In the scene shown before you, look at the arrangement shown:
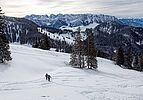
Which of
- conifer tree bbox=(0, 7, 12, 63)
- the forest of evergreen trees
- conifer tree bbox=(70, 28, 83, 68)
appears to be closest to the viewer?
conifer tree bbox=(0, 7, 12, 63)

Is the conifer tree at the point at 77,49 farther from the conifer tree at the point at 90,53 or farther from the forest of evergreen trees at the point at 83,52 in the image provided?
the conifer tree at the point at 90,53

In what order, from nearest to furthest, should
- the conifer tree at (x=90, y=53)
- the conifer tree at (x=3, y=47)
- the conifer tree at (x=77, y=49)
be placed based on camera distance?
the conifer tree at (x=3, y=47), the conifer tree at (x=77, y=49), the conifer tree at (x=90, y=53)

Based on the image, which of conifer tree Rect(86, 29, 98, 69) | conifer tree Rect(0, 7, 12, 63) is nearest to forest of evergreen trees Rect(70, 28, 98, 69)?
conifer tree Rect(86, 29, 98, 69)

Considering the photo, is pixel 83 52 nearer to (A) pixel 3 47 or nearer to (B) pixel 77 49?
(B) pixel 77 49

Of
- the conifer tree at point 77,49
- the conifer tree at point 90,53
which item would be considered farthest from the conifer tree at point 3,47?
the conifer tree at point 90,53

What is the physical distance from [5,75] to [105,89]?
52.3ft

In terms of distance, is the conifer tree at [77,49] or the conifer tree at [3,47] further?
the conifer tree at [77,49]

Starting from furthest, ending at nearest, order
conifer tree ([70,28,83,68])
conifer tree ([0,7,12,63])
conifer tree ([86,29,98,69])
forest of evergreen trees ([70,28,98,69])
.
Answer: conifer tree ([86,29,98,69]), forest of evergreen trees ([70,28,98,69]), conifer tree ([70,28,83,68]), conifer tree ([0,7,12,63])

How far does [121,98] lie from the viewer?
29.4m

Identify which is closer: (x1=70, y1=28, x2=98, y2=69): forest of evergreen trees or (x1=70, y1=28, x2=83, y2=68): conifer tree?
(x1=70, y1=28, x2=83, y2=68): conifer tree

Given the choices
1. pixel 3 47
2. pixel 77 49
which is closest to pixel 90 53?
pixel 77 49

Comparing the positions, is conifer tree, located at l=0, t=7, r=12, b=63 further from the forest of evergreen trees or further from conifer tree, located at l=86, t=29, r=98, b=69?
conifer tree, located at l=86, t=29, r=98, b=69

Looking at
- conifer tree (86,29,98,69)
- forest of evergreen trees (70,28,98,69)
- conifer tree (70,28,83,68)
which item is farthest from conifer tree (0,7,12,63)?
conifer tree (86,29,98,69)

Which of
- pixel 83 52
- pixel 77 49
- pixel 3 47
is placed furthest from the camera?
pixel 77 49
